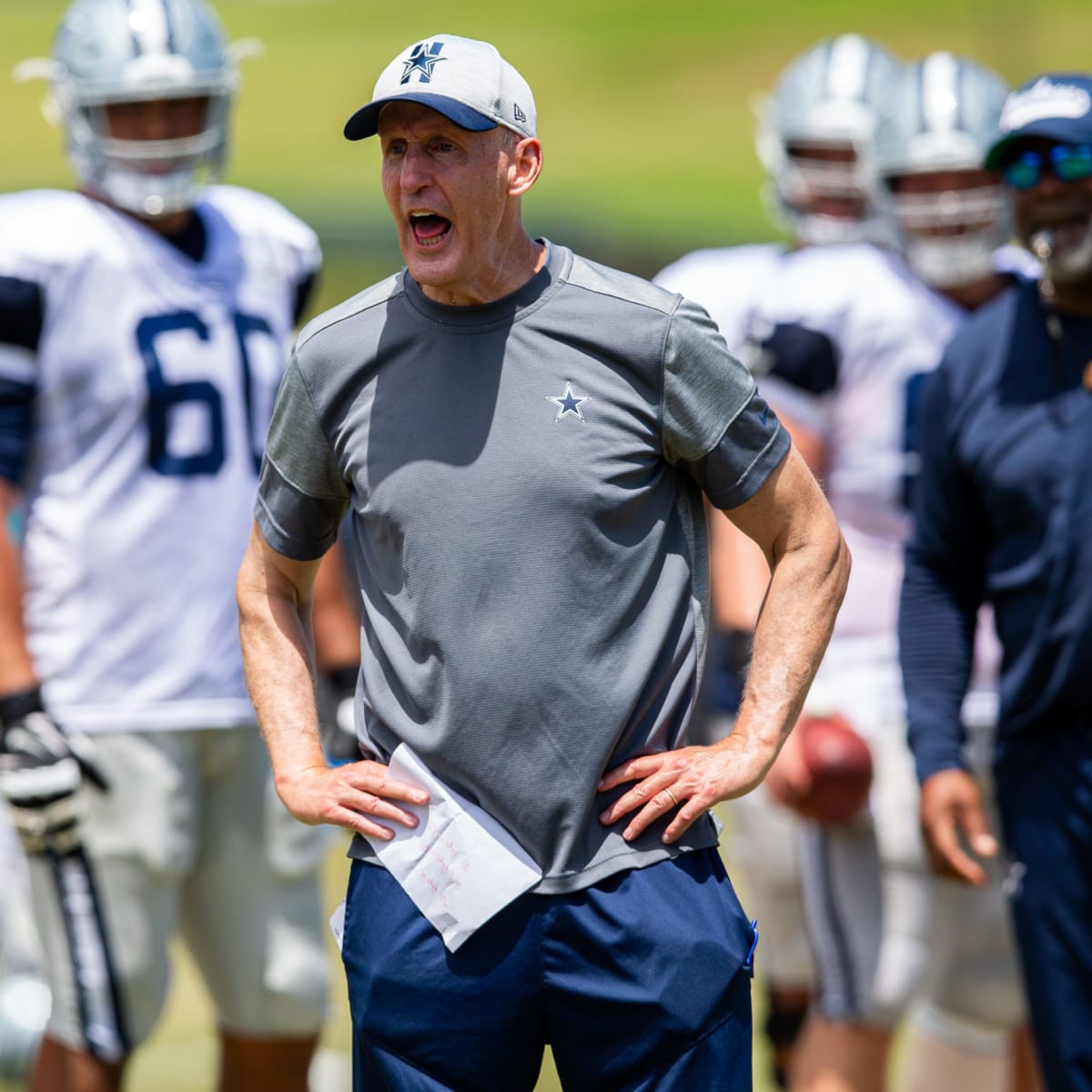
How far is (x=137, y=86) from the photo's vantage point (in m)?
4.34

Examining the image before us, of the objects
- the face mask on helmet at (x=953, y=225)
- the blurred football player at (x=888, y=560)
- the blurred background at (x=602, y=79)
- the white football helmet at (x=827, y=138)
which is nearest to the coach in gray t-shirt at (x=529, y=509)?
the blurred football player at (x=888, y=560)

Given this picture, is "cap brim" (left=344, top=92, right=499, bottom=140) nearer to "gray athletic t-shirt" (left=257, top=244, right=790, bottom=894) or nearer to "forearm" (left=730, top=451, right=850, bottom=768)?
"gray athletic t-shirt" (left=257, top=244, right=790, bottom=894)

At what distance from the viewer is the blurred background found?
3584 cm

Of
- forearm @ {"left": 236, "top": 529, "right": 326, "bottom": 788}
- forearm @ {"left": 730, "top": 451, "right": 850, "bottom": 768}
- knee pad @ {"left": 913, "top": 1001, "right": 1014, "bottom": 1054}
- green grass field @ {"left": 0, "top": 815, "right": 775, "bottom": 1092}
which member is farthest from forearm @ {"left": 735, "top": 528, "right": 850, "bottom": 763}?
green grass field @ {"left": 0, "top": 815, "right": 775, "bottom": 1092}

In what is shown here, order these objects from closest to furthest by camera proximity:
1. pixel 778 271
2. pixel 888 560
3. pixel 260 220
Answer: pixel 260 220, pixel 888 560, pixel 778 271

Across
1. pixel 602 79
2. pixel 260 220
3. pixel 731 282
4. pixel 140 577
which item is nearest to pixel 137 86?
pixel 260 220

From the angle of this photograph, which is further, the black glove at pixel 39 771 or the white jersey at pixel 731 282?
the white jersey at pixel 731 282

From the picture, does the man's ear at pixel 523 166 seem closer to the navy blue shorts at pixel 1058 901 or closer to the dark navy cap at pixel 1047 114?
the dark navy cap at pixel 1047 114

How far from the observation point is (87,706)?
166 inches

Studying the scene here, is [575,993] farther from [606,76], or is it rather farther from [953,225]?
[606,76]

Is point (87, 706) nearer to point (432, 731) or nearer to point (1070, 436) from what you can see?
point (432, 731)

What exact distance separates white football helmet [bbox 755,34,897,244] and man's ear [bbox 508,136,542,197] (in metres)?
2.51

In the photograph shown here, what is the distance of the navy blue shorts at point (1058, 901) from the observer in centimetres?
365

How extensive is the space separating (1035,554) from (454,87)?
1525 millimetres
